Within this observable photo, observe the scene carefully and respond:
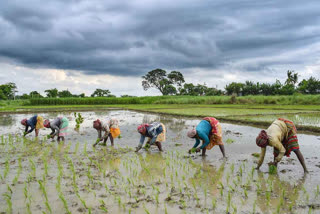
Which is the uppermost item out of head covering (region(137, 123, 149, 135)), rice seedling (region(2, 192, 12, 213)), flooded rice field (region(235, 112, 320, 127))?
head covering (region(137, 123, 149, 135))

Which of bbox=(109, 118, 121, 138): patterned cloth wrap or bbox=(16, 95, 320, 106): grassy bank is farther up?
bbox=(16, 95, 320, 106): grassy bank

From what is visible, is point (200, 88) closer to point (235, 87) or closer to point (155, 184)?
point (235, 87)

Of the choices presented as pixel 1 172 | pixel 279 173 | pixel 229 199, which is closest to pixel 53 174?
pixel 1 172

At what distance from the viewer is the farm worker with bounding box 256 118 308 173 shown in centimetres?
465

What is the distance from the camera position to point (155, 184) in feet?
14.4

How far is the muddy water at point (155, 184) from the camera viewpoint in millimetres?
3520

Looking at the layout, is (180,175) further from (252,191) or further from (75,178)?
(75,178)

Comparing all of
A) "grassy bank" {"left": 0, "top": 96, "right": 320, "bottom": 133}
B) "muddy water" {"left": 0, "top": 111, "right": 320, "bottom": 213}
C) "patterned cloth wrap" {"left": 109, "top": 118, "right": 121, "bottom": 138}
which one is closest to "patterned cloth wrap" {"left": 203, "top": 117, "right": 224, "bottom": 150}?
"muddy water" {"left": 0, "top": 111, "right": 320, "bottom": 213}

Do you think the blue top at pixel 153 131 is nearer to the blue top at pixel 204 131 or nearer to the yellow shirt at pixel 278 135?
the blue top at pixel 204 131

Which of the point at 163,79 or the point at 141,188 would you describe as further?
the point at 163,79

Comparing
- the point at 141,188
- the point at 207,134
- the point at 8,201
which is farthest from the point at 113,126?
the point at 8,201

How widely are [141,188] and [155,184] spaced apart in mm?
302

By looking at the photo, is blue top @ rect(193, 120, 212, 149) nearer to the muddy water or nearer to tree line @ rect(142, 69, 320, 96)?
the muddy water

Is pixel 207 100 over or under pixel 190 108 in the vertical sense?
over
